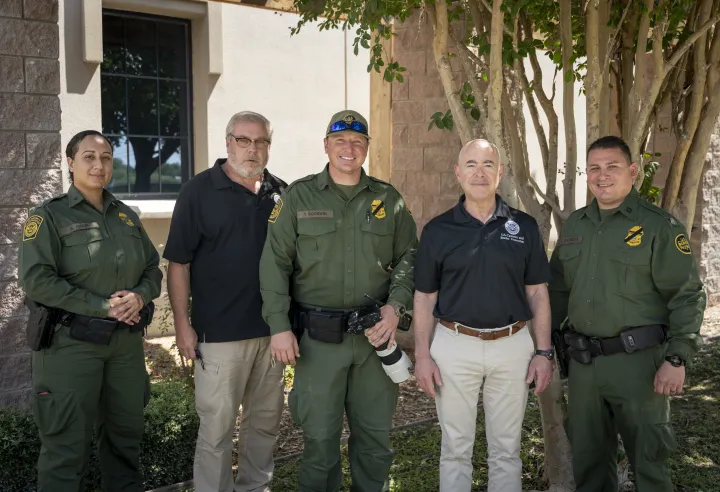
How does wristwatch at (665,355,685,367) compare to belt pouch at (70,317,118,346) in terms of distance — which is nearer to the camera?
wristwatch at (665,355,685,367)

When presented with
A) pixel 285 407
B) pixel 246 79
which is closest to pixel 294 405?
pixel 285 407

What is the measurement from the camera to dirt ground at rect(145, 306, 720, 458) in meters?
5.27

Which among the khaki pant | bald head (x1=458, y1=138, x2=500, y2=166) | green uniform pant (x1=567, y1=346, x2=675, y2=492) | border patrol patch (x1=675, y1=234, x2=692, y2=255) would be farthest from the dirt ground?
border patrol patch (x1=675, y1=234, x2=692, y2=255)

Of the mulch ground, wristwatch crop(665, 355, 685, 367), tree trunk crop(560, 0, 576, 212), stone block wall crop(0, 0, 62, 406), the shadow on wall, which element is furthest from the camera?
the shadow on wall

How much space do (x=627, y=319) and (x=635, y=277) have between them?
0.64ft

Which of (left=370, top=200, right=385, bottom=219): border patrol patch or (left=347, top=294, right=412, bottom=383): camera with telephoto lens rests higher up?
(left=370, top=200, right=385, bottom=219): border patrol patch

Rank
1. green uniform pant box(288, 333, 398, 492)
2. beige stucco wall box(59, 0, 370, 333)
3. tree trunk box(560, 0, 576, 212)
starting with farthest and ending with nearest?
beige stucco wall box(59, 0, 370, 333) < tree trunk box(560, 0, 576, 212) < green uniform pant box(288, 333, 398, 492)

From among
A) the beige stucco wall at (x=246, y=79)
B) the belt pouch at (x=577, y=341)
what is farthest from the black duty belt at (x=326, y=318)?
the beige stucco wall at (x=246, y=79)

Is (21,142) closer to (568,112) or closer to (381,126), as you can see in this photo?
(568,112)

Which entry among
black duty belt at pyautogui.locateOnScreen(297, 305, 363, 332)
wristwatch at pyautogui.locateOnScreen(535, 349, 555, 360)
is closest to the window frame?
black duty belt at pyautogui.locateOnScreen(297, 305, 363, 332)

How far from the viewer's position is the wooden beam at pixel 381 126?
7.99 metres

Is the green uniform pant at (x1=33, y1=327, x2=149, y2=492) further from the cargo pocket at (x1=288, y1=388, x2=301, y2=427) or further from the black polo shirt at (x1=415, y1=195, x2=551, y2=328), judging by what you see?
the black polo shirt at (x1=415, y1=195, x2=551, y2=328)

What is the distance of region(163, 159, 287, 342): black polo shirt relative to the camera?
375 cm

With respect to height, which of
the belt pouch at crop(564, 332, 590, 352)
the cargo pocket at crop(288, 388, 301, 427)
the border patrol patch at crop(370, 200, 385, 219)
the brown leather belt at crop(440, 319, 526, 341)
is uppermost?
the border patrol patch at crop(370, 200, 385, 219)
